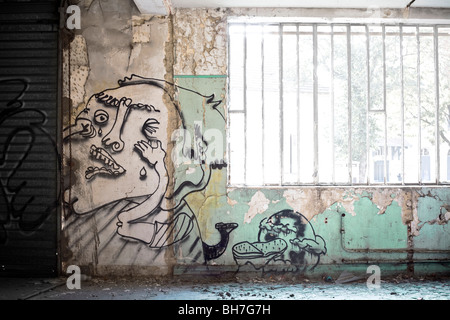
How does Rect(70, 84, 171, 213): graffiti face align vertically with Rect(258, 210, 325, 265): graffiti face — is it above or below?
above

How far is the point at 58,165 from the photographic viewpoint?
4.94m

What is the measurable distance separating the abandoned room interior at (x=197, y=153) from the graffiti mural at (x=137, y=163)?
0.06 feet

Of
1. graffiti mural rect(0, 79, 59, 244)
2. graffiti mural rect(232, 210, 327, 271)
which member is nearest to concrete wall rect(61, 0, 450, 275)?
graffiti mural rect(232, 210, 327, 271)

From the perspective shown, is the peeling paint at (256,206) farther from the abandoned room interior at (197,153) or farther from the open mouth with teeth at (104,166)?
the open mouth with teeth at (104,166)

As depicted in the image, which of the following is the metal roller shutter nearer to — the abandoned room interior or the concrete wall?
the abandoned room interior

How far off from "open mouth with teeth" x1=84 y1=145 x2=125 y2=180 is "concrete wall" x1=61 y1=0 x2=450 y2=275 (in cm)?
1

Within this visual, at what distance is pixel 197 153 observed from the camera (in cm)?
493

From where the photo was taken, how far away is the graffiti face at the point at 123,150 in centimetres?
492

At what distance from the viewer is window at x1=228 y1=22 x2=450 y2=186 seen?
506cm

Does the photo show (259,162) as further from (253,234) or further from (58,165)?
(58,165)

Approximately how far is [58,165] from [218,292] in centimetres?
265

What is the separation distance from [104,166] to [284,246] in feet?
Result: 8.48
